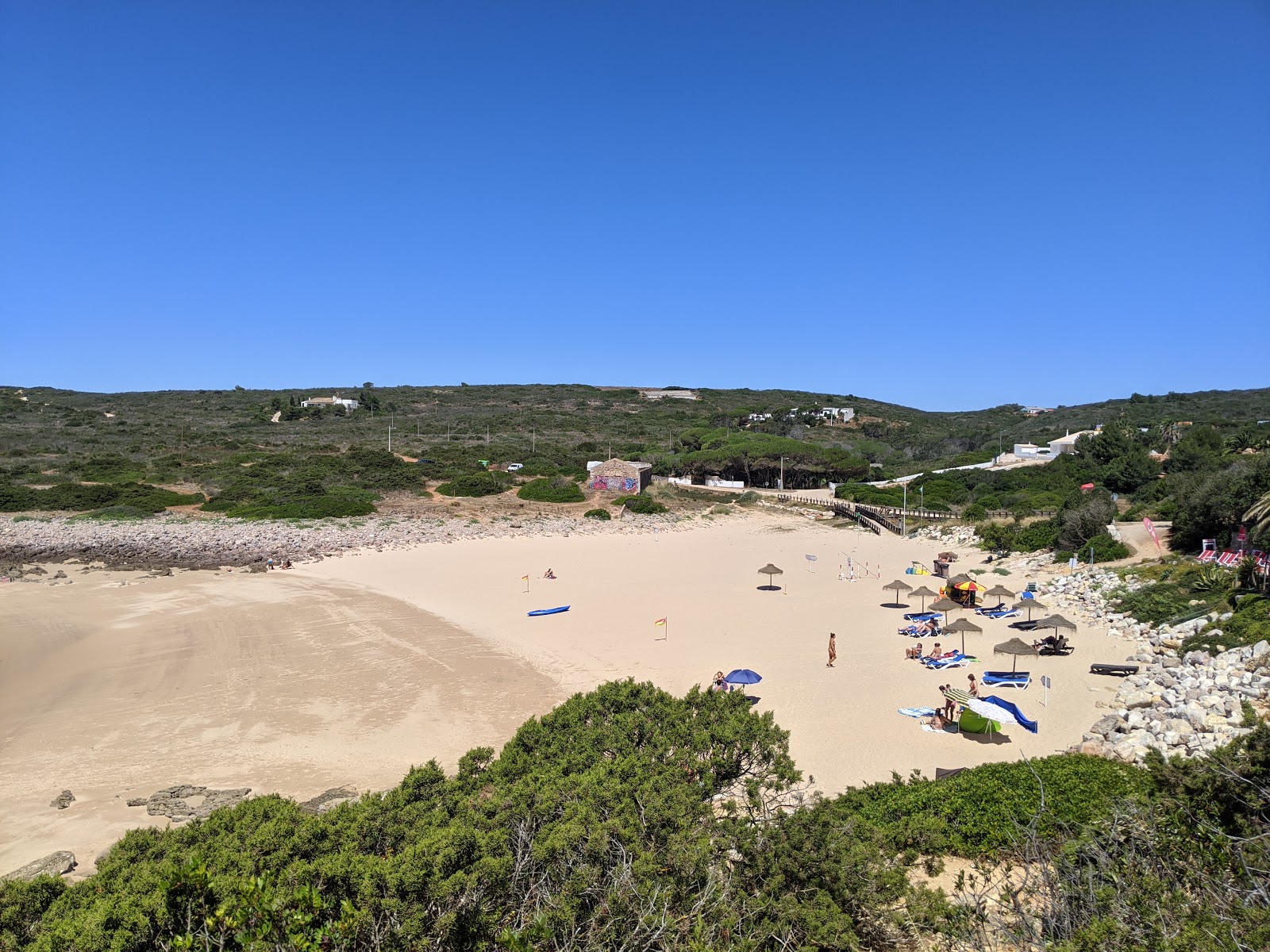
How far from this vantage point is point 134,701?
47.3 feet

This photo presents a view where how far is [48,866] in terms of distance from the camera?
818 cm

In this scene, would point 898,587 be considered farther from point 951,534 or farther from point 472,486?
point 472,486

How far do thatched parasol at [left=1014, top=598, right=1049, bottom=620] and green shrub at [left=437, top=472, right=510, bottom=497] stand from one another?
3300cm

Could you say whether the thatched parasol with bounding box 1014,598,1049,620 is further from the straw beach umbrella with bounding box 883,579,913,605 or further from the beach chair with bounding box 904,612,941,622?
the straw beach umbrella with bounding box 883,579,913,605

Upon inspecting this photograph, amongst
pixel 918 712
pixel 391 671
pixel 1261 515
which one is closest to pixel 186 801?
pixel 391 671

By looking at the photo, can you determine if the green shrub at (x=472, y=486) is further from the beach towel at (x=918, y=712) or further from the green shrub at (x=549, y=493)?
the beach towel at (x=918, y=712)

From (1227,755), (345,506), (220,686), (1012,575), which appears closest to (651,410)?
(345,506)

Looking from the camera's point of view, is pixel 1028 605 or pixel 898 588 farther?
pixel 898 588

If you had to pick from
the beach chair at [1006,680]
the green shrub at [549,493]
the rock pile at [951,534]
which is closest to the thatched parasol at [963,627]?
the beach chair at [1006,680]

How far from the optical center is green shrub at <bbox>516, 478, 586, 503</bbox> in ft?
154

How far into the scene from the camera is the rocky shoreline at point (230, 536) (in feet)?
99.1

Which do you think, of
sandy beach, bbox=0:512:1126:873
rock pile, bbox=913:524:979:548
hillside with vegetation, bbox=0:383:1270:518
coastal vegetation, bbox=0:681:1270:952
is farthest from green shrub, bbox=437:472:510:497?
coastal vegetation, bbox=0:681:1270:952

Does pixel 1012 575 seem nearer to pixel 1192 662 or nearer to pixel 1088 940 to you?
pixel 1192 662

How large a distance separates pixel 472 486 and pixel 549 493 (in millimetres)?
5063
